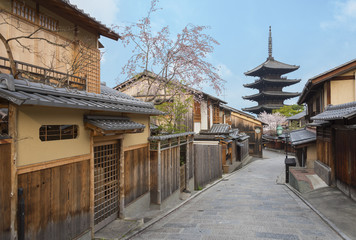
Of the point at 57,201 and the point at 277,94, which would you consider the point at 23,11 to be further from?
the point at 277,94

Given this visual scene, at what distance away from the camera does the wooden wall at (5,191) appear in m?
4.00

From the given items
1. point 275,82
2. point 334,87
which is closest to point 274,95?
point 275,82

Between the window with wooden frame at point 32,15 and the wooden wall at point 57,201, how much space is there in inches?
170

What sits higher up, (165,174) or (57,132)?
(57,132)

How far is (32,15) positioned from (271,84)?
53.8 meters

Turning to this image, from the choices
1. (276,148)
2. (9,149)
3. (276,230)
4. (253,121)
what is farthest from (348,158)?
(276,148)

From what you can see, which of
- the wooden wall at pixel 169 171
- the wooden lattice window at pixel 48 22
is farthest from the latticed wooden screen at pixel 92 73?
the wooden wall at pixel 169 171

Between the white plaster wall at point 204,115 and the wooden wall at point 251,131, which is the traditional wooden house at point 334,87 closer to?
the white plaster wall at point 204,115

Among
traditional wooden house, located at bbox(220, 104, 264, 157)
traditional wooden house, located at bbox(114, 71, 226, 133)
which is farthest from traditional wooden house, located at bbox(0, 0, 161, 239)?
traditional wooden house, located at bbox(220, 104, 264, 157)

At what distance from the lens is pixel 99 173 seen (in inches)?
282

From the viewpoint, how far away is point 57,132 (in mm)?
5395

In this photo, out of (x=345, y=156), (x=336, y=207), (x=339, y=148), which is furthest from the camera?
(x=339, y=148)

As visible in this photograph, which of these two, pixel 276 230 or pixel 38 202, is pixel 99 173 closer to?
pixel 38 202

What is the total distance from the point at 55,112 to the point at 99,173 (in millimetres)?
2658
